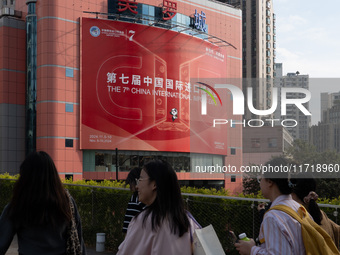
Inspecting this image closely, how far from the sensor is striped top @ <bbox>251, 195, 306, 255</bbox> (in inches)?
108

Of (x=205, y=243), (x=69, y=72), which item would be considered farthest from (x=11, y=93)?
(x=205, y=243)

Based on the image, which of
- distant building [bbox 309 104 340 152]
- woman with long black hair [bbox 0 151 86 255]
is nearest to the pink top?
woman with long black hair [bbox 0 151 86 255]

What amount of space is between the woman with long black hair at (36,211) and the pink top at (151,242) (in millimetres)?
602

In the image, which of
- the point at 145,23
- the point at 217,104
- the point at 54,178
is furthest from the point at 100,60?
the point at 54,178

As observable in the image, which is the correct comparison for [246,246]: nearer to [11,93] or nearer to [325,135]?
[325,135]

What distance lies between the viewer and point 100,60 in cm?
4428

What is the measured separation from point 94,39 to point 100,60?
6.58 ft

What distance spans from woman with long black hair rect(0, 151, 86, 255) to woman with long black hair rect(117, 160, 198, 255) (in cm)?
60

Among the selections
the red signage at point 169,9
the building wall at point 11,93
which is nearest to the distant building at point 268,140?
the red signage at point 169,9

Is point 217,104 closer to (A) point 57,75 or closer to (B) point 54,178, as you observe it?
(A) point 57,75

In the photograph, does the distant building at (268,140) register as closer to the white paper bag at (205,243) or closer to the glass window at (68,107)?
the white paper bag at (205,243)

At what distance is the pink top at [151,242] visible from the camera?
3023 millimetres

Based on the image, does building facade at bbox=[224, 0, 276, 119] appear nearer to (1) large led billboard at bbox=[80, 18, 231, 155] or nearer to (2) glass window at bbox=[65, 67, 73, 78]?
(1) large led billboard at bbox=[80, 18, 231, 155]

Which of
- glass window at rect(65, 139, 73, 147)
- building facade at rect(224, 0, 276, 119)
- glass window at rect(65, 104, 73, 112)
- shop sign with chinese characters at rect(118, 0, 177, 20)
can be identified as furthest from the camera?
building facade at rect(224, 0, 276, 119)
